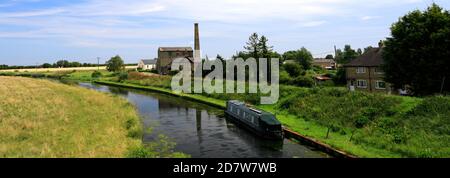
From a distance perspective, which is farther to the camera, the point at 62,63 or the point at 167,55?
the point at 62,63

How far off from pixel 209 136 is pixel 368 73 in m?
36.2

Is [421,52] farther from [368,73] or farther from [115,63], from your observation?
[115,63]

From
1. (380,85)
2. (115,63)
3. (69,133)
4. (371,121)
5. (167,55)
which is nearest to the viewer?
(69,133)

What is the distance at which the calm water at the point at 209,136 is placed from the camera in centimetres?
2552

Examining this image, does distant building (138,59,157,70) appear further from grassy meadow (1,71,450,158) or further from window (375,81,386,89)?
grassy meadow (1,71,450,158)

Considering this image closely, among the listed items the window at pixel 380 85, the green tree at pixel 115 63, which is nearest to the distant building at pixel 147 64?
the green tree at pixel 115 63

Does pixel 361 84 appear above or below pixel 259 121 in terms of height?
above

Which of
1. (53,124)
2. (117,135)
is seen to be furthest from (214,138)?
(53,124)

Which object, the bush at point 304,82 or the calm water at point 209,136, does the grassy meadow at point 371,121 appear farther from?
the bush at point 304,82

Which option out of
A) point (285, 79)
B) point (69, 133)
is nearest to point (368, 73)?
point (285, 79)

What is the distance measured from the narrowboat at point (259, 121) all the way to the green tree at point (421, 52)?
16665 millimetres

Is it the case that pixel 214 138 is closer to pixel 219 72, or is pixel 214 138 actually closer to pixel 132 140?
pixel 132 140

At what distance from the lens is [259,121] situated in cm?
3039
